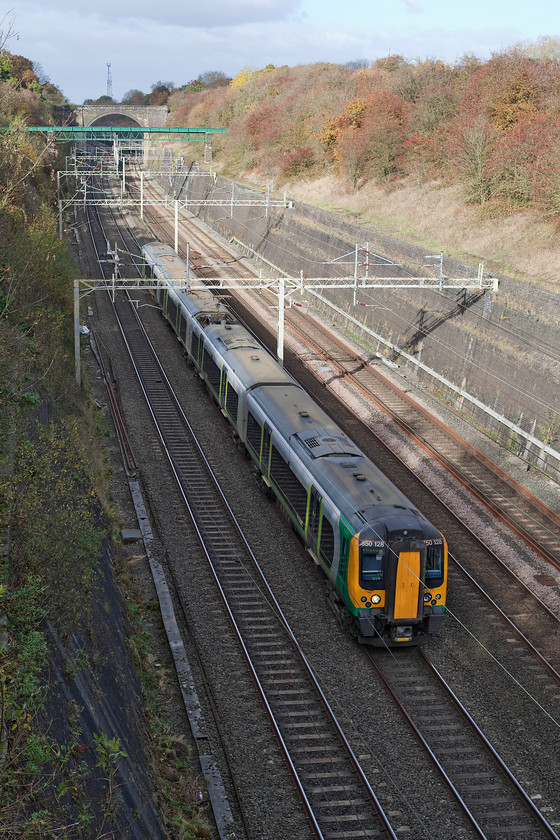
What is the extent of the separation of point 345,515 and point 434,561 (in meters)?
1.75

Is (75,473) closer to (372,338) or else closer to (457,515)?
(457,515)

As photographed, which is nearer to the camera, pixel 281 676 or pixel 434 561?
pixel 281 676

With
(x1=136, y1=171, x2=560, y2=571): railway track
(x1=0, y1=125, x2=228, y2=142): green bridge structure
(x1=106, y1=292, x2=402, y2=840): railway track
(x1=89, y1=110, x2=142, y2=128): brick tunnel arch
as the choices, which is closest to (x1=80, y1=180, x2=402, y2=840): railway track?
(x1=106, y1=292, x2=402, y2=840): railway track

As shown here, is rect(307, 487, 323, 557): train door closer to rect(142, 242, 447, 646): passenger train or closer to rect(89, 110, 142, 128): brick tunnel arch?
rect(142, 242, 447, 646): passenger train

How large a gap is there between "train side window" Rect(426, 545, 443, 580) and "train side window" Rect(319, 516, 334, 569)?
1826 mm

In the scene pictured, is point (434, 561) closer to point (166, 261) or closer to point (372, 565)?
point (372, 565)

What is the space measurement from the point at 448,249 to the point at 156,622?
81.4ft

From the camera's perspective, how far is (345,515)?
583 inches

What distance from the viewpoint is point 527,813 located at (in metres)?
11.3

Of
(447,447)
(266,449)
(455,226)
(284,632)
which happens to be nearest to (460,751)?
(284,632)

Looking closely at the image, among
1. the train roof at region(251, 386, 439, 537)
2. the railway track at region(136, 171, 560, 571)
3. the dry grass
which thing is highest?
the dry grass

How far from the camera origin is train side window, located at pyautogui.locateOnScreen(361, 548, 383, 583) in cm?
1412

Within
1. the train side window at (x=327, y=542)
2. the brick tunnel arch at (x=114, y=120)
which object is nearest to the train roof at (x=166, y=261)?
the train side window at (x=327, y=542)

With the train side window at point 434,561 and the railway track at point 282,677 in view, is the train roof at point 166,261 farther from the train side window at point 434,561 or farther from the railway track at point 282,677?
the train side window at point 434,561
